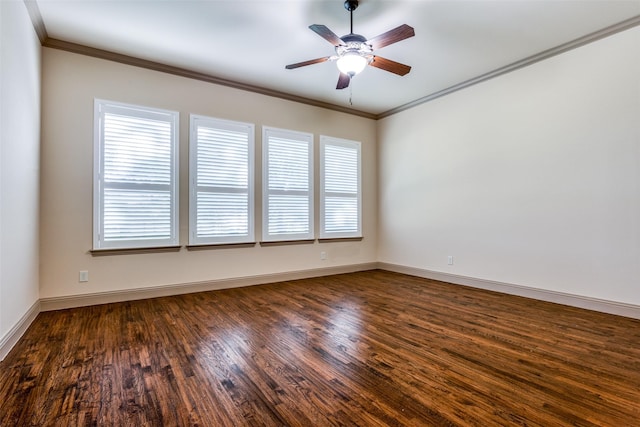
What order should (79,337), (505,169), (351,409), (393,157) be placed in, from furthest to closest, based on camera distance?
(393,157)
(505,169)
(79,337)
(351,409)

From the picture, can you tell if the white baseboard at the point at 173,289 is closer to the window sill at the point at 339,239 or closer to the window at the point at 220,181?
the window sill at the point at 339,239

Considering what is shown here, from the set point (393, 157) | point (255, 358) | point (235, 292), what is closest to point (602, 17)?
point (393, 157)

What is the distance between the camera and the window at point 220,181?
14.3 feet

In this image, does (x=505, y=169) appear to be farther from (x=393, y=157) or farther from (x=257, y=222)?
(x=257, y=222)

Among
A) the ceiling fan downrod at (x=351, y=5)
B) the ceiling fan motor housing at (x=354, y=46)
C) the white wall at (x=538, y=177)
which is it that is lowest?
the white wall at (x=538, y=177)

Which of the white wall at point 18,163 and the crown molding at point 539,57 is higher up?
the crown molding at point 539,57

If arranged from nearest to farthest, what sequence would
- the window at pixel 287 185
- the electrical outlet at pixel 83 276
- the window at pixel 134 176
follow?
the electrical outlet at pixel 83 276, the window at pixel 134 176, the window at pixel 287 185

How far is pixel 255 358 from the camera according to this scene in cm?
232

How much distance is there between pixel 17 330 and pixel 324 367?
8.58ft

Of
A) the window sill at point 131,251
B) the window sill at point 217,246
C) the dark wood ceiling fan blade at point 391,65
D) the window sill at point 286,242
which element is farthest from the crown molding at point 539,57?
the window sill at point 131,251

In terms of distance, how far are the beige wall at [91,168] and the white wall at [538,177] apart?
93.8 inches

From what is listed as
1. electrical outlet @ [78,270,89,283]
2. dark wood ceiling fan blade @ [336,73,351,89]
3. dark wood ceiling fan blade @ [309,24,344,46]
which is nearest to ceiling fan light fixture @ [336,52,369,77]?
dark wood ceiling fan blade @ [309,24,344,46]

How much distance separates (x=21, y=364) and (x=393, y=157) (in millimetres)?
A: 5538

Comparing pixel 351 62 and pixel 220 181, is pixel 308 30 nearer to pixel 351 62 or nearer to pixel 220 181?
pixel 351 62
